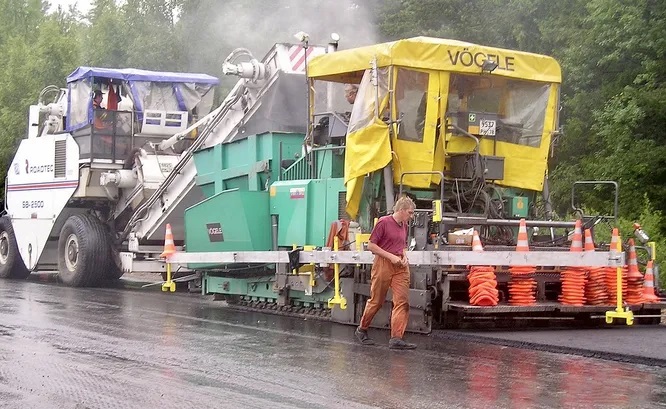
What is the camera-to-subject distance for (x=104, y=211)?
1912 centimetres

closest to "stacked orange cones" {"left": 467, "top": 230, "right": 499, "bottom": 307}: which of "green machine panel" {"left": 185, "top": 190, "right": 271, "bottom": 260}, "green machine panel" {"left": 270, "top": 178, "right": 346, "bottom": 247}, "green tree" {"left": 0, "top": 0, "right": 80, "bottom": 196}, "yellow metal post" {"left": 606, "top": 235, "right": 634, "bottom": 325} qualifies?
"yellow metal post" {"left": 606, "top": 235, "right": 634, "bottom": 325}

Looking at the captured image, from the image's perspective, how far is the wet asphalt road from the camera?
7.55 meters

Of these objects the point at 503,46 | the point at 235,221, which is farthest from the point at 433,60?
the point at 503,46

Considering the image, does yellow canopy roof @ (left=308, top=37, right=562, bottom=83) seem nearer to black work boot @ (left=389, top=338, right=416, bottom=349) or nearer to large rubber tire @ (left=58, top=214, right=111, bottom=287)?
black work boot @ (left=389, top=338, right=416, bottom=349)

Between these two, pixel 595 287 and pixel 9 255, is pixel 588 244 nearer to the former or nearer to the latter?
pixel 595 287

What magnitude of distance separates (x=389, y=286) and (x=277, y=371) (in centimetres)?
229

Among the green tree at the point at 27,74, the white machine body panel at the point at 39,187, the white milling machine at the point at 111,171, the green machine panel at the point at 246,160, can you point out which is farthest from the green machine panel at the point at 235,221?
the green tree at the point at 27,74

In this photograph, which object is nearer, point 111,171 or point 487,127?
point 487,127

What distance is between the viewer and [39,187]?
64.8 feet

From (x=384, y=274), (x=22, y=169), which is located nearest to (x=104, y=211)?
(x=22, y=169)

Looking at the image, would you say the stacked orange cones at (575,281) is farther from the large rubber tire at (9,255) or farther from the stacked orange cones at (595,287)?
the large rubber tire at (9,255)

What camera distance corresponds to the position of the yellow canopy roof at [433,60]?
38.6 ft

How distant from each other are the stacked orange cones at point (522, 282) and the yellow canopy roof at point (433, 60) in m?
1.85

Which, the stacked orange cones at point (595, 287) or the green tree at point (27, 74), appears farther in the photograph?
the green tree at point (27, 74)
